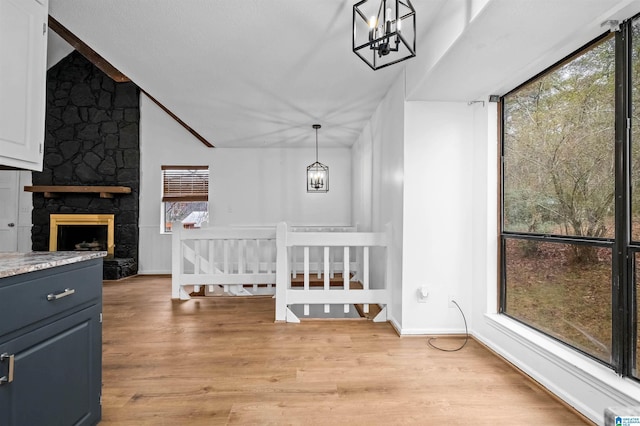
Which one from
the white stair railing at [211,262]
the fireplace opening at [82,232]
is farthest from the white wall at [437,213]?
the fireplace opening at [82,232]

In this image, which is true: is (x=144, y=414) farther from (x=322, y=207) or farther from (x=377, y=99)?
(x=322, y=207)

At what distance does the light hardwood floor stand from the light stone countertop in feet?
2.84

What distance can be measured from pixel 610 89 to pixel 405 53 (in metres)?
1.39

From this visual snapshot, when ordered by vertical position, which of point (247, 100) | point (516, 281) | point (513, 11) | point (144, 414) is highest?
point (247, 100)

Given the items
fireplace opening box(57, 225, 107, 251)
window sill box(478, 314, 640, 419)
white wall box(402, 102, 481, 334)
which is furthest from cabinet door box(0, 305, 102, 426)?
fireplace opening box(57, 225, 107, 251)

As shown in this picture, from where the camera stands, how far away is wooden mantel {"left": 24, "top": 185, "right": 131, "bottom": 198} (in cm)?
606

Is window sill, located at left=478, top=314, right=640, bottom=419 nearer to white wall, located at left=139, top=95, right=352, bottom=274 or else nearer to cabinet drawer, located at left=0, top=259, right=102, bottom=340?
cabinet drawer, located at left=0, top=259, right=102, bottom=340

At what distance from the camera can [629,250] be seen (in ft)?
5.64

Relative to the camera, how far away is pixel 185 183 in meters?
6.61

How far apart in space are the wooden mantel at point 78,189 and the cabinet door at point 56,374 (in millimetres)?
5175

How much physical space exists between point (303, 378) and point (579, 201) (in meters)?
1.96

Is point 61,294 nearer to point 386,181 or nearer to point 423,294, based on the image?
point 423,294

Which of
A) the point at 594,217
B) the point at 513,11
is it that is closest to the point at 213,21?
the point at 513,11

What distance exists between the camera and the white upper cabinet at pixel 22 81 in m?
1.65
